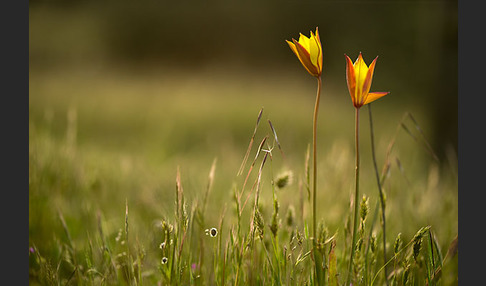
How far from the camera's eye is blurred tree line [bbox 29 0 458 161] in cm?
609

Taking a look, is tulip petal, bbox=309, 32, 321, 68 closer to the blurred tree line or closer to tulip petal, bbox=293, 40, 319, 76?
tulip petal, bbox=293, 40, 319, 76

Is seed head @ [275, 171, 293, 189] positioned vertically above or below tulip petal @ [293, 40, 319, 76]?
below

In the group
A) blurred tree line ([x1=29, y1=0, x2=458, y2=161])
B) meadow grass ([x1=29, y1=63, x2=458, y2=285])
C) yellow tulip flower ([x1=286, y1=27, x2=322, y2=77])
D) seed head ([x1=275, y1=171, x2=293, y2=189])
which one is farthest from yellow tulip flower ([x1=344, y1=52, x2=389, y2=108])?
blurred tree line ([x1=29, y1=0, x2=458, y2=161])

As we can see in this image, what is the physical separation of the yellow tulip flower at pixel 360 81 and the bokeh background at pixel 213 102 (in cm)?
37

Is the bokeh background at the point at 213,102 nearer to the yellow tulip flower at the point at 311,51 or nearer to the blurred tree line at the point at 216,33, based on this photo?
the blurred tree line at the point at 216,33

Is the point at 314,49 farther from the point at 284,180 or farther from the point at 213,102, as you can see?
the point at 213,102

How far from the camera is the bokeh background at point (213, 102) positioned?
5.39 ft

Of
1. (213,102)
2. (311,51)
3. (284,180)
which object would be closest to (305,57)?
(311,51)

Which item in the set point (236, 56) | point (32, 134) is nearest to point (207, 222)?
point (32, 134)

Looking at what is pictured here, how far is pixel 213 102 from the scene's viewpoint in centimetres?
537

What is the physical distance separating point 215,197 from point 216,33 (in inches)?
213

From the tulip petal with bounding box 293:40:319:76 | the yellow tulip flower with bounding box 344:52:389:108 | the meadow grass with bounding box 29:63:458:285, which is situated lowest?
the meadow grass with bounding box 29:63:458:285

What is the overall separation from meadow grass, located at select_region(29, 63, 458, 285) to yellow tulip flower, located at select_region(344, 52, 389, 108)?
0.15 metres

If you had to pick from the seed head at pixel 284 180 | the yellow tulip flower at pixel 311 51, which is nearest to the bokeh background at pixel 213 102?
the seed head at pixel 284 180
